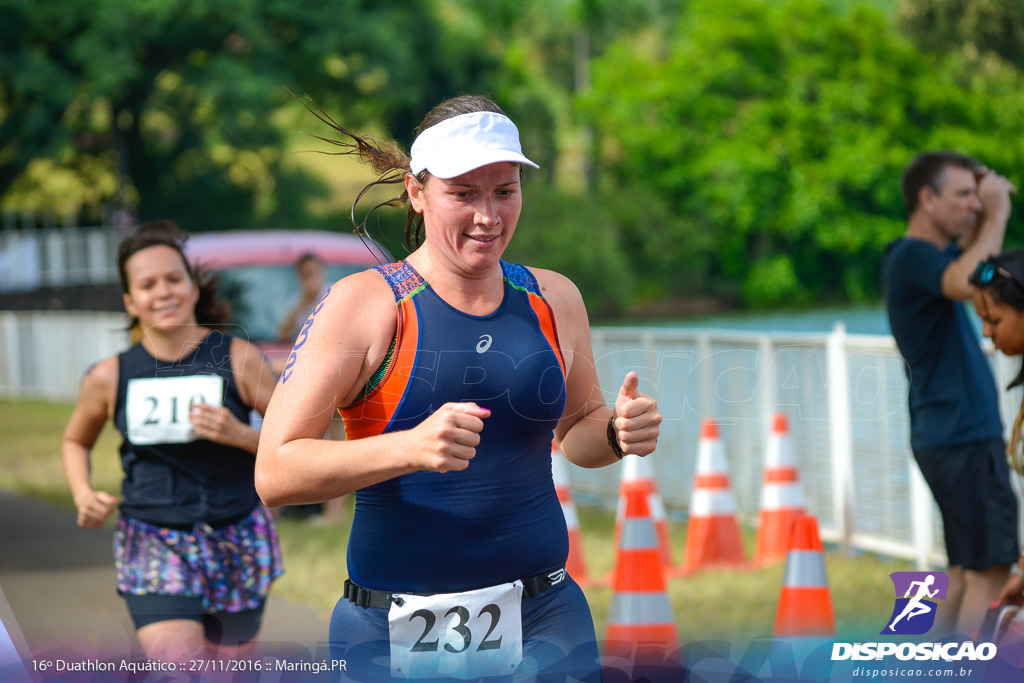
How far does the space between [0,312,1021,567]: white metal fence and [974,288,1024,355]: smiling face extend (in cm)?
213

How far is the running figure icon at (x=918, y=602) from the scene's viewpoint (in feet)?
11.3

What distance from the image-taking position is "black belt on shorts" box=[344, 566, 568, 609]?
2.44 metres

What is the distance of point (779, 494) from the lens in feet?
22.0

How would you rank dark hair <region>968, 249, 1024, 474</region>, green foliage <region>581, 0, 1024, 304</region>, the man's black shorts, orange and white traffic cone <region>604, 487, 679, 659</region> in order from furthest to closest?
green foliage <region>581, 0, 1024, 304</region>
orange and white traffic cone <region>604, 487, 679, 659</region>
the man's black shorts
dark hair <region>968, 249, 1024, 474</region>

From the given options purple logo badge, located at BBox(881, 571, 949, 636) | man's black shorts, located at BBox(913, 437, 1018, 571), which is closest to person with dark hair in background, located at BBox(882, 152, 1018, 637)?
man's black shorts, located at BBox(913, 437, 1018, 571)

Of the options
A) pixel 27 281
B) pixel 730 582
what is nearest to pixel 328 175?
pixel 27 281

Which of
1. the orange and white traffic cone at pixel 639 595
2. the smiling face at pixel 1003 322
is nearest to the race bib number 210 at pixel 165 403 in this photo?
the orange and white traffic cone at pixel 639 595

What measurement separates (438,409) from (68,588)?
5.23 metres

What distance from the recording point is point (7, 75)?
2602 cm

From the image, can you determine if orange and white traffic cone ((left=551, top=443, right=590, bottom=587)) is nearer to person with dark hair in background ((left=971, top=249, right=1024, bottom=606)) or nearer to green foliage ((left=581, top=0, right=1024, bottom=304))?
person with dark hair in background ((left=971, top=249, right=1024, bottom=606))

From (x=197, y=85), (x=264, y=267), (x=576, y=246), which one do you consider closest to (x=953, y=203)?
(x=264, y=267)

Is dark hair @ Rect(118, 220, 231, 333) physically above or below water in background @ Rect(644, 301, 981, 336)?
below

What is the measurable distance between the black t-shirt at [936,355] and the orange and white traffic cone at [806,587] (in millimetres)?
566

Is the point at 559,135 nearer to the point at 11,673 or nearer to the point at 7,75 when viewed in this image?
the point at 7,75
